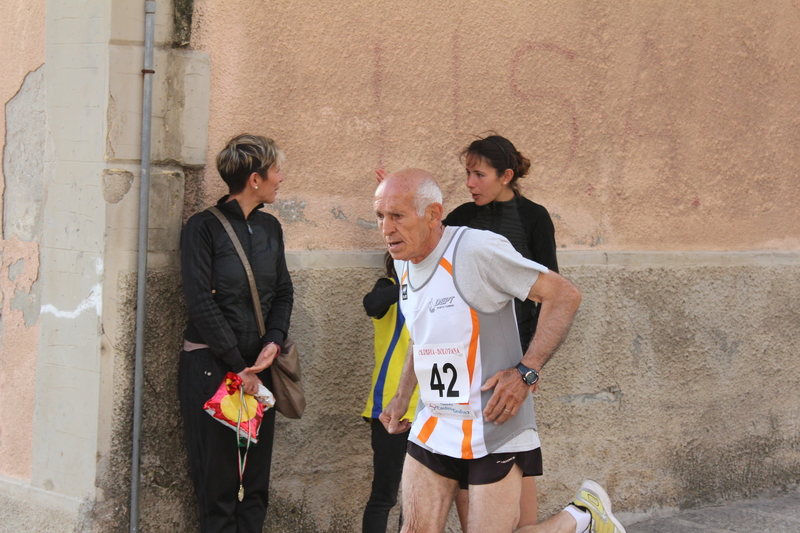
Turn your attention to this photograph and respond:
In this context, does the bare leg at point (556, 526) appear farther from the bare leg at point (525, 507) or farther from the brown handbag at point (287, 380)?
the brown handbag at point (287, 380)

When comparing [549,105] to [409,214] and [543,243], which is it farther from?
[409,214]

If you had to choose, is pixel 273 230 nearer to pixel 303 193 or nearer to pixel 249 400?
pixel 303 193

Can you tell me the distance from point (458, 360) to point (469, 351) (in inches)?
1.9

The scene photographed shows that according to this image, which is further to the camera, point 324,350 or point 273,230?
point 324,350

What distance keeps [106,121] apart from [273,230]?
816 mm

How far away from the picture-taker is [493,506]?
8.30 ft

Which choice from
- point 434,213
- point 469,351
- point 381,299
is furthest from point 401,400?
point 434,213

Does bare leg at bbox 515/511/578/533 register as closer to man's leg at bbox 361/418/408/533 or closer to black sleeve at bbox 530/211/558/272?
man's leg at bbox 361/418/408/533

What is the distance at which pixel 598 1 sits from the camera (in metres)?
4.30

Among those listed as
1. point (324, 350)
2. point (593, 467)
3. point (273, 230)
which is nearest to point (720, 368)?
point (593, 467)

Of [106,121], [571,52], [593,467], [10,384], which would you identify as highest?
[571,52]

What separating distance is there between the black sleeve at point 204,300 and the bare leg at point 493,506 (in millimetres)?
1112

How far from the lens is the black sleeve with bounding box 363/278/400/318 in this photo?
3.33 metres

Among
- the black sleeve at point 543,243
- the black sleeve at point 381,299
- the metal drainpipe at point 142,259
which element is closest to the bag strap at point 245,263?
the metal drainpipe at point 142,259
